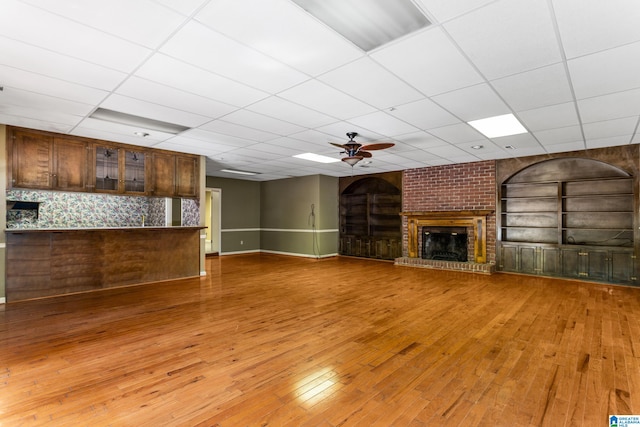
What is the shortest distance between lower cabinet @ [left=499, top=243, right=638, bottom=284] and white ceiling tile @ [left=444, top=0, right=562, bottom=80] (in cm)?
510

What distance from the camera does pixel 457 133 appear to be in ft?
16.5

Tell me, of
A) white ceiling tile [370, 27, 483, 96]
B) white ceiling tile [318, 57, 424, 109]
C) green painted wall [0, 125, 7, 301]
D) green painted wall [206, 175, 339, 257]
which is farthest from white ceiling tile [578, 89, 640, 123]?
green painted wall [0, 125, 7, 301]

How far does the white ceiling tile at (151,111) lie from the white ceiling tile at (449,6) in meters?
3.13

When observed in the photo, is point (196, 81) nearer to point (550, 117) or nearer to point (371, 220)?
point (550, 117)

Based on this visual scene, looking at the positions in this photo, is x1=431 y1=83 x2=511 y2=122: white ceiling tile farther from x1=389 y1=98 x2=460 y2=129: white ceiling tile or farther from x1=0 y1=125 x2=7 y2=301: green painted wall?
x1=0 y1=125 x2=7 y2=301: green painted wall

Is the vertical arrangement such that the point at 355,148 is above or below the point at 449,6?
below

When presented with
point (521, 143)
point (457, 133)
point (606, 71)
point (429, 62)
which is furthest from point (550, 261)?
point (429, 62)

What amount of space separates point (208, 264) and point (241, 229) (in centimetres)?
251

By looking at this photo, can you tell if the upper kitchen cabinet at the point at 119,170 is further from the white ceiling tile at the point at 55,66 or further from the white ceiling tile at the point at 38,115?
the white ceiling tile at the point at 55,66

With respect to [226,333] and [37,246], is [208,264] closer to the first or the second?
[37,246]

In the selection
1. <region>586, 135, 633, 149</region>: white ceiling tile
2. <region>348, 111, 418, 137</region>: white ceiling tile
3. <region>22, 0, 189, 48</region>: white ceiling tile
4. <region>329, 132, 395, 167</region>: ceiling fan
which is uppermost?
<region>22, 0, 189, 48</region>: white ceiling tile

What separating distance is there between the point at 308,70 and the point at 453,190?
19.5 feet

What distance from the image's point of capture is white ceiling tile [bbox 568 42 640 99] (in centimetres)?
265

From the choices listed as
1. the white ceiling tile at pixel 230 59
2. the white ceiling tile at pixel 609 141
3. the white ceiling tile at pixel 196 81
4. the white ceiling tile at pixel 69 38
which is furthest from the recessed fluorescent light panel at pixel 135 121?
the white ceiling tile at pixel 609 141
